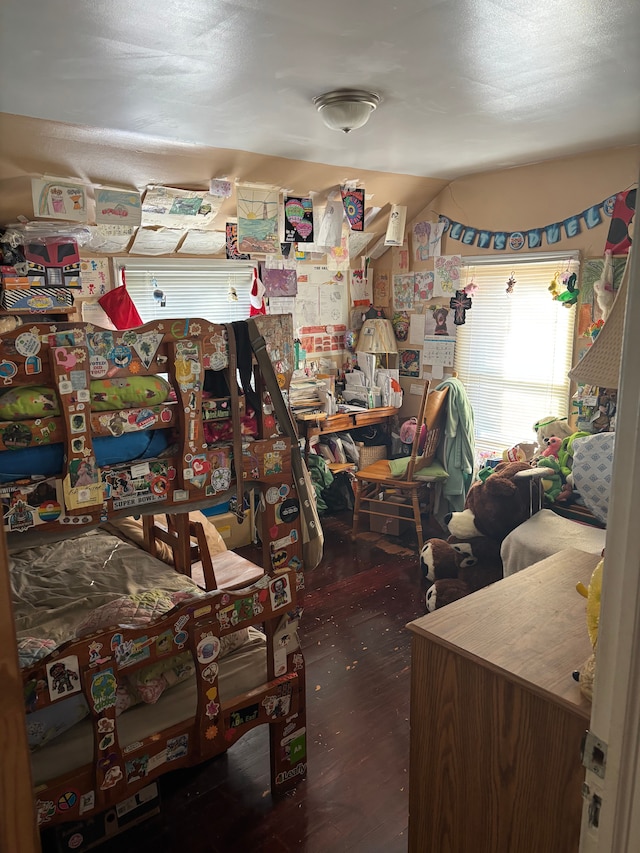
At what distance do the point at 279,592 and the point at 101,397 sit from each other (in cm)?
89

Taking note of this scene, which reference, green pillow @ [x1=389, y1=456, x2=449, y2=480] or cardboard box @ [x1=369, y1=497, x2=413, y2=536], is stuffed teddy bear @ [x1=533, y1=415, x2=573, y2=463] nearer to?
green pillow @ [x1=389, y1=456, x2=449, y2=480]

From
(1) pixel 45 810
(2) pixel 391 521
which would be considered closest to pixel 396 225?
(2) pixel 391 521

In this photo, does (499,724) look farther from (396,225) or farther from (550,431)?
(396,225)

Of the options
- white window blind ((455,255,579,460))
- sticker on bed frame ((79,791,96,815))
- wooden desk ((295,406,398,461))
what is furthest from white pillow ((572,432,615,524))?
sticker on bed frame ((79,791,96,815))

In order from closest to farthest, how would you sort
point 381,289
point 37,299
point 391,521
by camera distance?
point 37,299
point 391,521
point 381,289

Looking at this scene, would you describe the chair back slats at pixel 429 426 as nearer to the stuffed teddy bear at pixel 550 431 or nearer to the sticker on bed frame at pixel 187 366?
Answer: the stuffed teddy bear at pixel 550 431

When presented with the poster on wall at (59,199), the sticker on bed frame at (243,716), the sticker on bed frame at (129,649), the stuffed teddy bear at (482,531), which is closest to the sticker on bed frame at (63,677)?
the sticker on bed frame at (129,649)

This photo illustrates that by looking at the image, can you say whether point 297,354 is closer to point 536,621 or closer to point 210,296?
point 210,296

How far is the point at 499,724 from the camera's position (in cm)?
139

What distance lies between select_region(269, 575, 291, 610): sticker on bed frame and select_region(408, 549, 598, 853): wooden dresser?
71 cm

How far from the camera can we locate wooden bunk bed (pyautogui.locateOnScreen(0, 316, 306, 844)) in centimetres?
169

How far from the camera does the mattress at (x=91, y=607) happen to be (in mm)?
1882

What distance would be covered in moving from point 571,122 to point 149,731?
10.4ft

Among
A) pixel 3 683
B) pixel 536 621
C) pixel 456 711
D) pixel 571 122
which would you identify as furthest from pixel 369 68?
pixel 3 683
